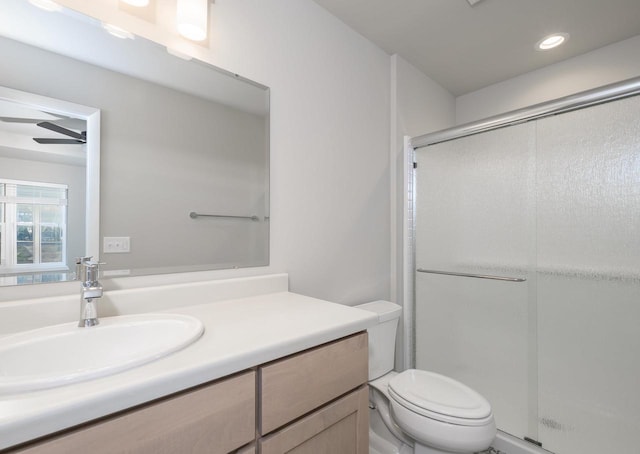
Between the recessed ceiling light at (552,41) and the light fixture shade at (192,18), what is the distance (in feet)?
6.60

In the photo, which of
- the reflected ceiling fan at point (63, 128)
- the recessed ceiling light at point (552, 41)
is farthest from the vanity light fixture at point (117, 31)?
the recessed ceiling light at point (552, 41)

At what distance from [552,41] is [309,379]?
95.8 inches

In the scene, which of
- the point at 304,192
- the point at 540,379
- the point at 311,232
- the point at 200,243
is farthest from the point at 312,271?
the point at 540,379

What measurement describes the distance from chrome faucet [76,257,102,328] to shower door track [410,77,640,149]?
1.83m

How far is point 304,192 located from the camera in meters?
1.52

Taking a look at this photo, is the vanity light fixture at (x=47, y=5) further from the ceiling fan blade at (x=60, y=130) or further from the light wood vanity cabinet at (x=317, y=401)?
the light wood vanity cabinet at (x=317, y=401)

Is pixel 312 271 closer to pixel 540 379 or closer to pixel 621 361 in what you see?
pixel 540 379

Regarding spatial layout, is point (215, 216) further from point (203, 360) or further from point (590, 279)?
point (590, 279)

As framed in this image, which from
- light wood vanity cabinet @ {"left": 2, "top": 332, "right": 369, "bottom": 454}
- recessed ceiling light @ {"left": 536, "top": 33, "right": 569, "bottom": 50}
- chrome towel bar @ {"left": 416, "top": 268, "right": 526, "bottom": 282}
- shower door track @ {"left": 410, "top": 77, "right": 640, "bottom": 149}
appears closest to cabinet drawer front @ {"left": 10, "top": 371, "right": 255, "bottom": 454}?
light wood vanity cabinet @ {"left": 2, "top": 332, "right": 369, "bottom": 454}

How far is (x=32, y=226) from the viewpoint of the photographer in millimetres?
860

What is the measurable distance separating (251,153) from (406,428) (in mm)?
1321

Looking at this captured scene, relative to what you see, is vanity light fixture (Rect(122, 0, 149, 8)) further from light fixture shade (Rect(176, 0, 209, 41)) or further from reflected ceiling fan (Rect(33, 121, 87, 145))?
reflected ceiling fan (Rect(33, 121, 87, 145))

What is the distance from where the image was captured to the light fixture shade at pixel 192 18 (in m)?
1.08

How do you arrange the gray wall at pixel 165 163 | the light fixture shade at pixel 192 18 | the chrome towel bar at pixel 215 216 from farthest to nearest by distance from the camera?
the chrome towel bar at pixel 215 216 < the light fixture shade at pixel 192 18 < the gray wall at pixel 165 163
